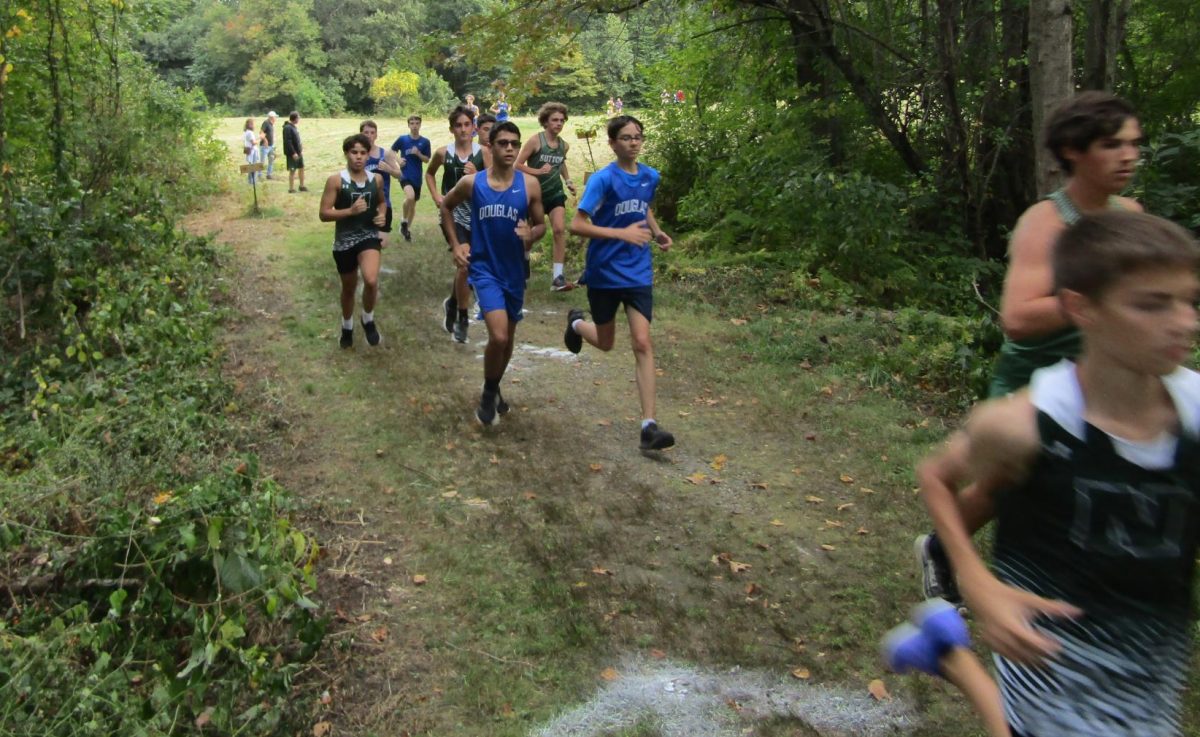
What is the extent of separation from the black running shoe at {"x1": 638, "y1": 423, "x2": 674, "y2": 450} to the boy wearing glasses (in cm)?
364

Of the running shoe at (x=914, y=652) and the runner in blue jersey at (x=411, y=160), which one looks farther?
the runner in blue jersey at (x=411, y=160)

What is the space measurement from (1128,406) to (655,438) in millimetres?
4452

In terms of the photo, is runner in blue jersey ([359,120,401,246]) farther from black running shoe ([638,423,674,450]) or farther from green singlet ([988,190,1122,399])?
green singlet ([988,190,1122,399])

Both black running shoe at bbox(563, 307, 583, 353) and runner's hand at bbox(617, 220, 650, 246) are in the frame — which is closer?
runner's hand at bbox(617, 220, 650, 246)

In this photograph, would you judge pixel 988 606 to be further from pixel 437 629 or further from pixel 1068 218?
pixel 437 629

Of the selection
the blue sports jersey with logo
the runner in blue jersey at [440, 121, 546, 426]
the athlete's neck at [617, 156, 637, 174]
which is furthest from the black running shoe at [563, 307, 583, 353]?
the blue sports jersey with logo

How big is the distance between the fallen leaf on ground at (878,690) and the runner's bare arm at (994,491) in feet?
6.39

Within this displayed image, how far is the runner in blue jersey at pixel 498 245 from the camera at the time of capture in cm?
672

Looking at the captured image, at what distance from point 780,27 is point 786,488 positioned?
910 centimetres

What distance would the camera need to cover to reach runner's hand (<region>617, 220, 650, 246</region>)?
6.12 m

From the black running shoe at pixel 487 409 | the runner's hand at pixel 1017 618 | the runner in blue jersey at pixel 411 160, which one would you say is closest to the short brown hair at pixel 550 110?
the runner in blue jersey at pixel 411 160

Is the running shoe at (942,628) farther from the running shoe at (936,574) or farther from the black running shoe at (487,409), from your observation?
the black running shoe at (487,409)

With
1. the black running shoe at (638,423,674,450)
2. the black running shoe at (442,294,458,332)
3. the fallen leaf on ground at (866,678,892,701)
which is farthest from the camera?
the black running shoe at (442,294,458,332)

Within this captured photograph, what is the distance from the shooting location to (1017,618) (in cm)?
188
